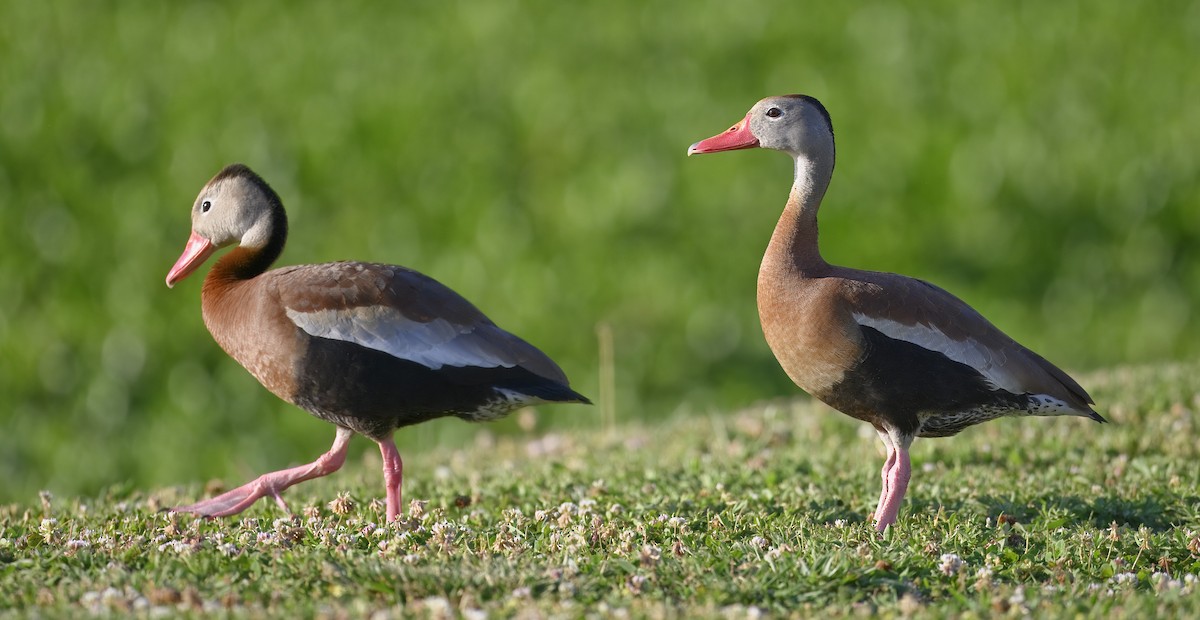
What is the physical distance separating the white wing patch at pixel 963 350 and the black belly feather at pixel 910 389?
0.02 m

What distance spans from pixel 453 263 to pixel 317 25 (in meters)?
4.61

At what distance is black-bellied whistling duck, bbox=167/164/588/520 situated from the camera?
20.3 ft

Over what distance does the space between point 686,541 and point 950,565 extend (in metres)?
1.04

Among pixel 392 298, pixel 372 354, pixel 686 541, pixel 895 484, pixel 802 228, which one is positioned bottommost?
pixel 686 541

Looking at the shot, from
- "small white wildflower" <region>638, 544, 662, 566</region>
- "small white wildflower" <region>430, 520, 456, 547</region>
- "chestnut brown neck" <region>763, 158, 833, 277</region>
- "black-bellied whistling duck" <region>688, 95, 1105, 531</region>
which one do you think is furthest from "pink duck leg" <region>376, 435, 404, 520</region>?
"chestnut brown neck" <region>763, 158, 833, 277</region>

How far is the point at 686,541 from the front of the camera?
5602 mm

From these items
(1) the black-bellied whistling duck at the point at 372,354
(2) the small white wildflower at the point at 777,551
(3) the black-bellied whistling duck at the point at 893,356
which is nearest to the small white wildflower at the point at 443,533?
(1) the black-bellied whistling duck at the point at 372,354

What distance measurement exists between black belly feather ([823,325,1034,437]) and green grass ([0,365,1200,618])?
0.47 metres

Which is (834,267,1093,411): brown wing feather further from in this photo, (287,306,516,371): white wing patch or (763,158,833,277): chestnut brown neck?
(287,306,516,371): white wing patch

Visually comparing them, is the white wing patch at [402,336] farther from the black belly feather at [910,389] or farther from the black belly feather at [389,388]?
the black belly feather at [910,389]

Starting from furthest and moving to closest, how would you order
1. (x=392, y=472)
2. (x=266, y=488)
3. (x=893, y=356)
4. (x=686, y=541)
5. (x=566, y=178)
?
1. (x=566, y=178)
2. (x=266, y=488)
3. (x=392, y=472)
4. (x=893, y=356)
5. (x=686, y=541)

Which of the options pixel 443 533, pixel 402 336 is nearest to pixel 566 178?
pixel 402 336

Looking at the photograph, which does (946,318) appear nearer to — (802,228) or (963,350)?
(963,350)

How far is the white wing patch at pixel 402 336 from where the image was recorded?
620 centimetres
